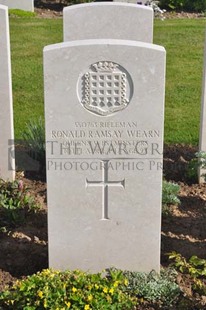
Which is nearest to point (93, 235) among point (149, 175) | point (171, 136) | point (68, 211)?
point (68, 211)

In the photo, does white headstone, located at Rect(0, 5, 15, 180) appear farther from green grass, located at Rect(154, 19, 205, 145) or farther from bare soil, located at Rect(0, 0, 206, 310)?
green grass, located at Rect(154, 19, 205, 145)

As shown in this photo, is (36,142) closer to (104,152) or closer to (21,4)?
(104,152)

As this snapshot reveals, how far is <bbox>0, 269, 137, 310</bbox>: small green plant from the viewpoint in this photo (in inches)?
179

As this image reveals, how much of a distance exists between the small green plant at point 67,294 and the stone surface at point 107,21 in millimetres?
2498

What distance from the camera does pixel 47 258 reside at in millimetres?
5488

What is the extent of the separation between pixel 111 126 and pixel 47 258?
4.43ft

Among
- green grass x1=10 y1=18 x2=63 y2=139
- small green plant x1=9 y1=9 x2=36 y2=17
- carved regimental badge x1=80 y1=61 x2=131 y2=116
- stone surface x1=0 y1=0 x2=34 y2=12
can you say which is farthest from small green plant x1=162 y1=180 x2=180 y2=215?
stone surface x1=0 y1=0 x2=34 y2=12

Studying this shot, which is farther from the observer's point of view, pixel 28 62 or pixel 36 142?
pixel 28 62

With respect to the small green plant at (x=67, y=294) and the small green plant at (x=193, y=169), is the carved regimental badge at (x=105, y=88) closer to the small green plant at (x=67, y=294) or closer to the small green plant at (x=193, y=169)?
the small green plant at (x=67, y=294)

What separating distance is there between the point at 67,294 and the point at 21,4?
10.9 meters

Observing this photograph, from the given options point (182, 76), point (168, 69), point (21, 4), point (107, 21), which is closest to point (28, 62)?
point (168, 69)

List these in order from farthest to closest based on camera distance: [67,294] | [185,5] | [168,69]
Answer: [185,5]
[168,69]
[67,294]

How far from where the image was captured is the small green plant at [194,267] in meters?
5.06

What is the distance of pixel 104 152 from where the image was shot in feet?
16.2
